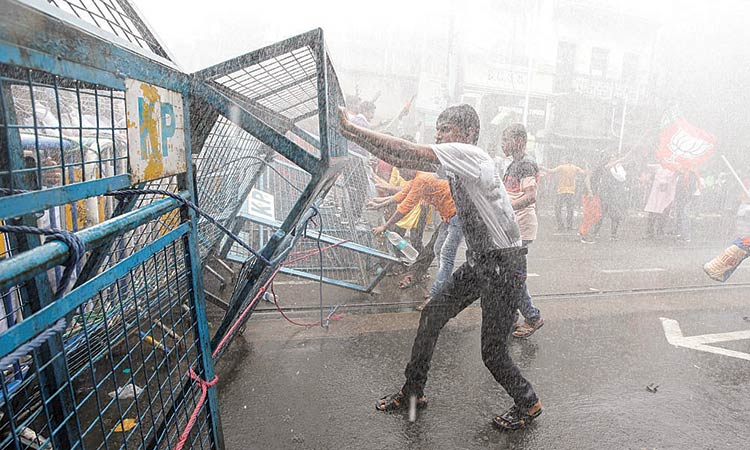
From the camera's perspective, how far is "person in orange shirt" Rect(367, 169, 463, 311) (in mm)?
4445

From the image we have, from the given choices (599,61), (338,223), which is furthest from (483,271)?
(599,61)

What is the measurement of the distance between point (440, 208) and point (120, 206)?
3085 mm

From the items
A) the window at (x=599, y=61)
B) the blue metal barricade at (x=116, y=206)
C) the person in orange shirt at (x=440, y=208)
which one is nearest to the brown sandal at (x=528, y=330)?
the person in orange shirt at (x=440, y=208)

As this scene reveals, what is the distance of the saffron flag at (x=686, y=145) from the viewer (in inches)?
343

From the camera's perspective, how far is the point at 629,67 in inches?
957

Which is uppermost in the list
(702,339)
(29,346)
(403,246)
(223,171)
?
(223,171)

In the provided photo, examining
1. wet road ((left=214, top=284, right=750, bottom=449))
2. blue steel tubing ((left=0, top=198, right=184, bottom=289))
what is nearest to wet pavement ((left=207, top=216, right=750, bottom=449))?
wet road ((left=214, top=284, right=750, bottom=449))

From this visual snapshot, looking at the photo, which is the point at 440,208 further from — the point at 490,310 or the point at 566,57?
the point at 566,57

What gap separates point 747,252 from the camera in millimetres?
4582

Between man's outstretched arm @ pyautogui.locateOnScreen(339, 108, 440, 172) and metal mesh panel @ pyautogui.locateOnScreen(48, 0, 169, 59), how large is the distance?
2.96ft

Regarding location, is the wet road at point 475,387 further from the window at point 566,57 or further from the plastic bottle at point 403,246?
the window at point 566,57

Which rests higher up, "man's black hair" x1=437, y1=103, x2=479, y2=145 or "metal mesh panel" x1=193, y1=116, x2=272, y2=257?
"man's black hair" x1=437, y1=103, x2=479, y2=145

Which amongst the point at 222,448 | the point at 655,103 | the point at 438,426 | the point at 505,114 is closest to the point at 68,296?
the point at 222,448

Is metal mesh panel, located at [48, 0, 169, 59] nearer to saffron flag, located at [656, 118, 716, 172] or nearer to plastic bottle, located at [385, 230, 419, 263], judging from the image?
plastic bottle, located at [385, 230, 419, 263]
